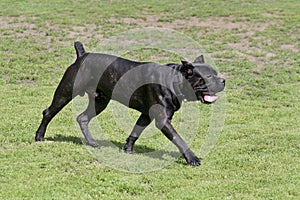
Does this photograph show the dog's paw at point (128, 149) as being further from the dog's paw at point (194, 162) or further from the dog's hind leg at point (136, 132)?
the dog's paw at point (194, 162)

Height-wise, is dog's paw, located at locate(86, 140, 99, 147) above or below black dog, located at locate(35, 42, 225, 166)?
below

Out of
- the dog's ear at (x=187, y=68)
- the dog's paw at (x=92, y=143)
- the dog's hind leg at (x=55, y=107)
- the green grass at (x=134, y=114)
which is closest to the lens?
the green grass at (x=134, y=114)

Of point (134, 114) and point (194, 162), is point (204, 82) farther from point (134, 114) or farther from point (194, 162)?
point (134, 114)

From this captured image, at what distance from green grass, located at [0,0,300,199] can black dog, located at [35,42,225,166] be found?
585 mm

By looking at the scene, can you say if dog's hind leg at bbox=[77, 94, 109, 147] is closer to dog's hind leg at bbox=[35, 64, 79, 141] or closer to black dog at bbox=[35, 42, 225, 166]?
black dog at bbox=[35, 42, 225, 166]

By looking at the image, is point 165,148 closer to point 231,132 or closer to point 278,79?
point 231,132

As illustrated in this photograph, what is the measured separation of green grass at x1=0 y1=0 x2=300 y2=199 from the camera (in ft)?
21.8

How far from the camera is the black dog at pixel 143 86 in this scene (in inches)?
287

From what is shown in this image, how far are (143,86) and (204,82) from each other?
963mm

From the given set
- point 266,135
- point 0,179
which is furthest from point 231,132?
point 0,179

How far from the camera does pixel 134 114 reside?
11.2 meters

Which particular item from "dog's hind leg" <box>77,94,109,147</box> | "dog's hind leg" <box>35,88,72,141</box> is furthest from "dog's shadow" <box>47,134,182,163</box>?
"dog's hind leg" <box>35,88,72,141</box>

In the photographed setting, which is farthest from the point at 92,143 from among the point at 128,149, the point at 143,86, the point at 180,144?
the point at 180,144

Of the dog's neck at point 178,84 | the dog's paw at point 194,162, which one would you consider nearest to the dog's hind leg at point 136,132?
the dog's neck at point 178,84
